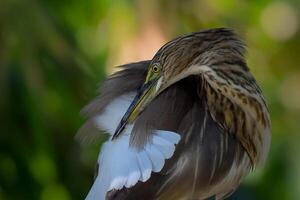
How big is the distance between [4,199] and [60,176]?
33 centimetres

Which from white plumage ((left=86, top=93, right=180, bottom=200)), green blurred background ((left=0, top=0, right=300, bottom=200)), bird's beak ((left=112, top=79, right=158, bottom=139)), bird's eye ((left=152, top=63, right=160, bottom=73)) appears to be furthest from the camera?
green blurred background ((left=0, top=0, right=300, bottom=200))

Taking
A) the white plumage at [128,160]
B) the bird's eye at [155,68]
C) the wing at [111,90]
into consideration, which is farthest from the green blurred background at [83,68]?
the white plumage at [128,160]

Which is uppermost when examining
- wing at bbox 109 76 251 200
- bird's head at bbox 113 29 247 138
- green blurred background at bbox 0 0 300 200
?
bird's head at bbox 113 29 247 138

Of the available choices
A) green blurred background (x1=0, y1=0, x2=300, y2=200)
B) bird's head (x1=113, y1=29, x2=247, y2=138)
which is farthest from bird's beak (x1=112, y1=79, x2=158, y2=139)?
green blurred background (x1=0, y1=0, x2=300, y2=200)

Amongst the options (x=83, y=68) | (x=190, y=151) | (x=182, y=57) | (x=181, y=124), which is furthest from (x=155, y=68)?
(x=83, y=68)

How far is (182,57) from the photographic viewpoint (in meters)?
4.43

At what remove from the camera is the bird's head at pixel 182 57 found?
172 inches

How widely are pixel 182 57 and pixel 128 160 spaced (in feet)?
1.68

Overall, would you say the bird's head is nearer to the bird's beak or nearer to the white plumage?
the bird's beak

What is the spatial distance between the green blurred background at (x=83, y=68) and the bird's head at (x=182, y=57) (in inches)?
44.0

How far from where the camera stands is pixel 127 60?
583cm

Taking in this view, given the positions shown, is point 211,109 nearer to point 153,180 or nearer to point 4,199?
point 153,180

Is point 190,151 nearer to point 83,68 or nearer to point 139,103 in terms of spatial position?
point 139,103

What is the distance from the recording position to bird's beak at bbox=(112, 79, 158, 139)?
4270 millimetres
